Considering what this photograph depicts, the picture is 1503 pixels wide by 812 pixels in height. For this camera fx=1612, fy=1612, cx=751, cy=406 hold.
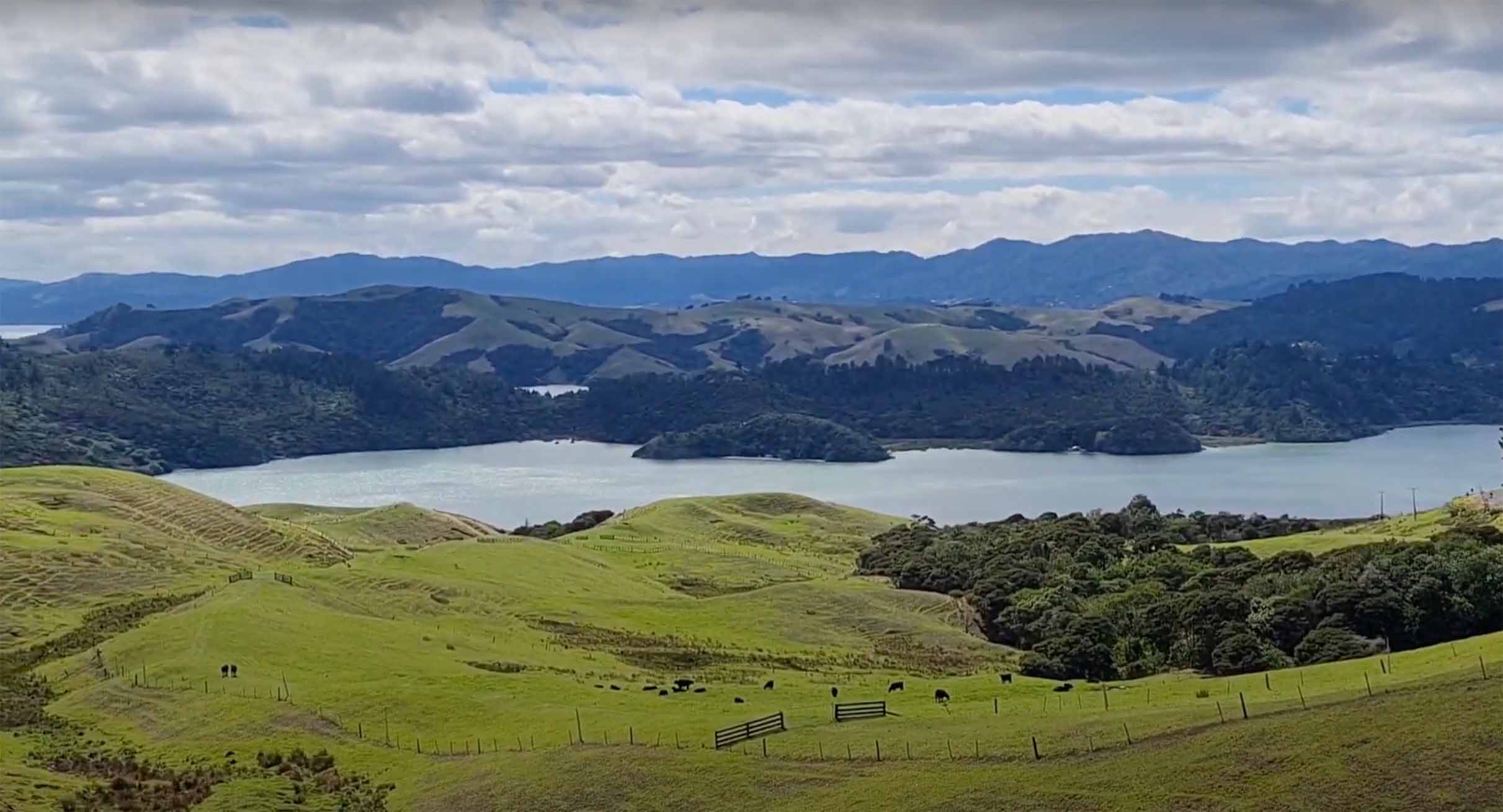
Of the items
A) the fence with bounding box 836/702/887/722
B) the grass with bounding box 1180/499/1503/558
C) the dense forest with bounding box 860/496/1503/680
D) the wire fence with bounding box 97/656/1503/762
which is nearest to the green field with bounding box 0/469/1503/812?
the wire fence with bounding box 97/656/1503/762

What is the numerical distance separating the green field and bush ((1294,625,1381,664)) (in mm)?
6468

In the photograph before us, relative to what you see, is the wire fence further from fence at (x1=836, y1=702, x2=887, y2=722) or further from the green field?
fence at (x1=836, y1=702, x2=887, y2=722)

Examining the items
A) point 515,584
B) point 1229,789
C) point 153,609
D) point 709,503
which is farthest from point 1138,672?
point 709,503

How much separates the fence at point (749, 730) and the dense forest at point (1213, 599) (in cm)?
2404

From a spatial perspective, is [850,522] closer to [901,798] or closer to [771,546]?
[771,546]

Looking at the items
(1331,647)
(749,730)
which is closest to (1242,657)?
(1331,647)

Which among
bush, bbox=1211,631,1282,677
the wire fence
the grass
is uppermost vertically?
the wire fence

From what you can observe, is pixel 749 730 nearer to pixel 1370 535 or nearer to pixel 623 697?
pixel 623 697

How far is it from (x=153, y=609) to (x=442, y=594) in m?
14.5

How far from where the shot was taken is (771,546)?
5704 inches

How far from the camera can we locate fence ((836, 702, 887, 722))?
171 ft

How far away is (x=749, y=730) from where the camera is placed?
4928 cm

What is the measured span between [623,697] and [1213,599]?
3160 centimetres

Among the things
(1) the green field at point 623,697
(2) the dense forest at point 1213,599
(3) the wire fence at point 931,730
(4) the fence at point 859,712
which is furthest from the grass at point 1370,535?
(4) the fence at point 859,712
